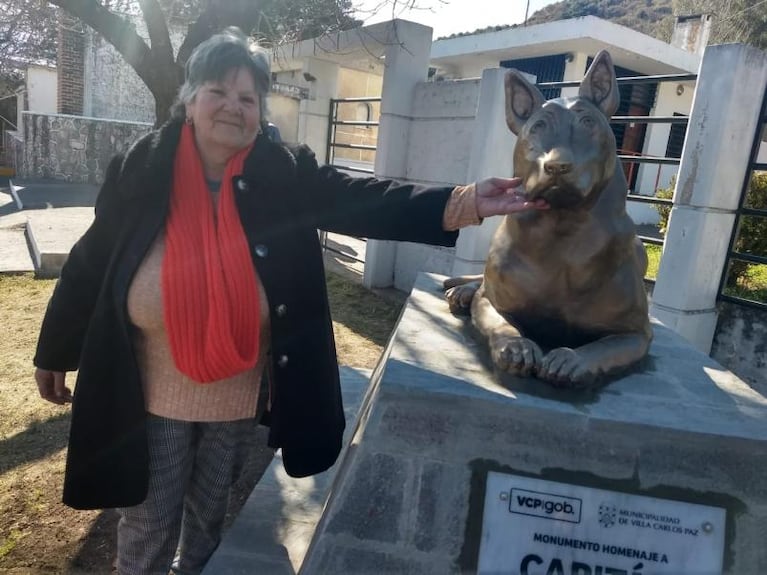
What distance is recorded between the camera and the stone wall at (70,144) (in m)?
16.8

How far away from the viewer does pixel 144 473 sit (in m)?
2.08

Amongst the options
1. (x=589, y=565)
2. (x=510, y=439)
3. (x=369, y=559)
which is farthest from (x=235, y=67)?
(x=589, y=565)

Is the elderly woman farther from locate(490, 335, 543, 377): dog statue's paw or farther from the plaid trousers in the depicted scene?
locate(490, 335, 543, 377): dog statue's paw

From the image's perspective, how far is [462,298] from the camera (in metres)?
3.19

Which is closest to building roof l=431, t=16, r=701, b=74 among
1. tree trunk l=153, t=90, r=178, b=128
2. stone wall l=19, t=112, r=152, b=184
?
stone wall l=19, t=112, r=152, b=184

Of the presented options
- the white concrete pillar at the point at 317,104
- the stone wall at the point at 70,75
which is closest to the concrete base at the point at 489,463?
the white concrete pillar at the point at 317,104

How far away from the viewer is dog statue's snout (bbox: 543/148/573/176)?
6.98 feet

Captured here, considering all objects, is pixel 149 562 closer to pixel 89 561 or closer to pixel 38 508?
pixel 89 561

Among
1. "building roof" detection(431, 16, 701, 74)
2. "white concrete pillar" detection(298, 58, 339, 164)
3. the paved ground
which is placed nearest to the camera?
the paved ground

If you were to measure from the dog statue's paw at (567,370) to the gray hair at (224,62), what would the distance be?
1.38 metres

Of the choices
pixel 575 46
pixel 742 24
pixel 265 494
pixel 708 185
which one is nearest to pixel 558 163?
pixel 265 494

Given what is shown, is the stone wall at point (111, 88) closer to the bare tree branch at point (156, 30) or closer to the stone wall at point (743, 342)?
the bare tree branch at point (156, 30)

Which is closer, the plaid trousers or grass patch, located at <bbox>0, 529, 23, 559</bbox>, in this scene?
the plaid trousers

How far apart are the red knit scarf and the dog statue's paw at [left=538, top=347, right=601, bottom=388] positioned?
1.03 meters
